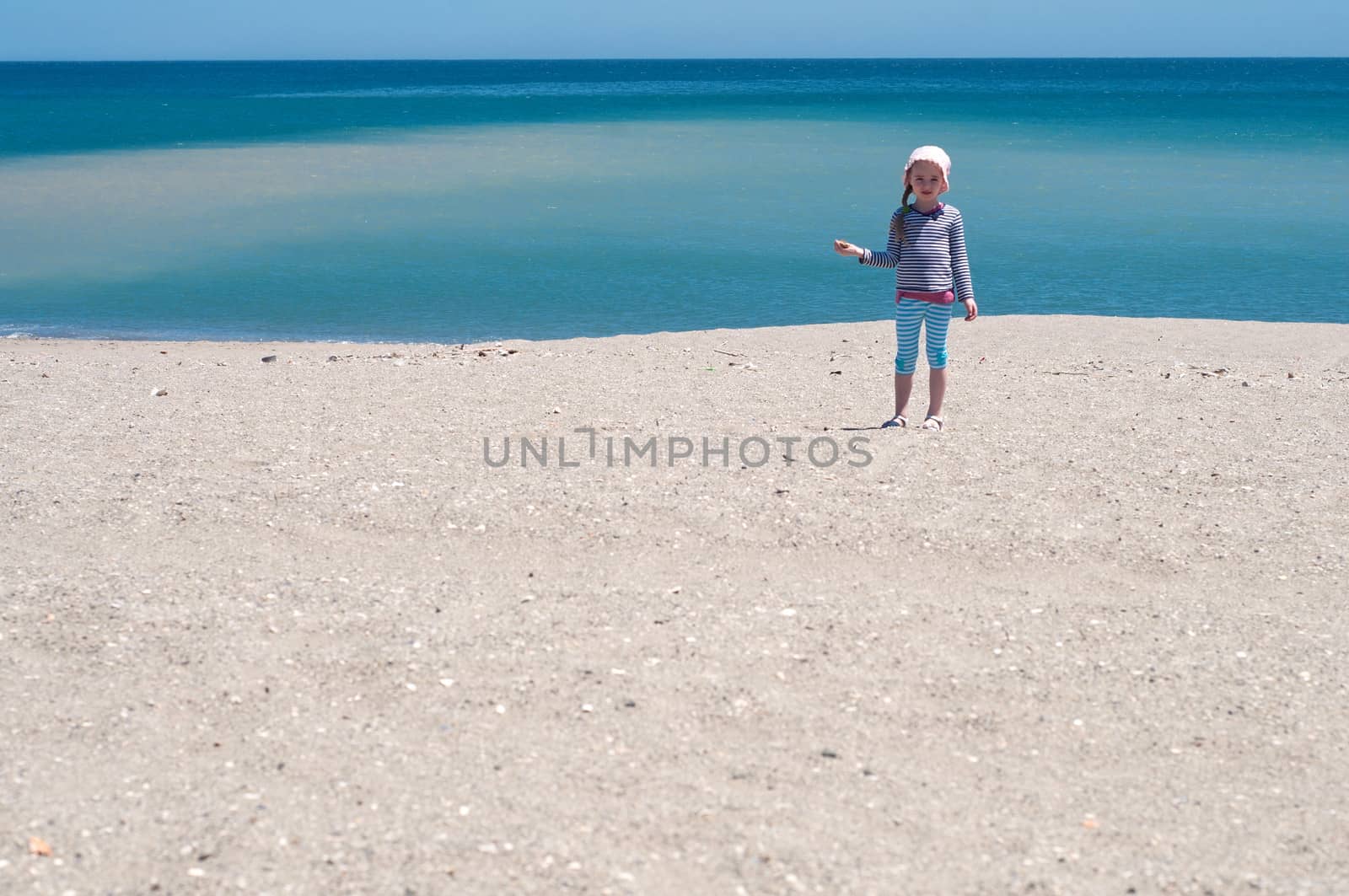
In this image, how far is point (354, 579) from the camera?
4840 mm

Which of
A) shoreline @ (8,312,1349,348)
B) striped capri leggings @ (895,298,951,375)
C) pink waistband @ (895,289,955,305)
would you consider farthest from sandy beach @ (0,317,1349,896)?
shoreline @ (8,312,1349,348)

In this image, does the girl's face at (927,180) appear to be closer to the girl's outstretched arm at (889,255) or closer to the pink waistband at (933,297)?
the girl's outstretched arm at (889,255)

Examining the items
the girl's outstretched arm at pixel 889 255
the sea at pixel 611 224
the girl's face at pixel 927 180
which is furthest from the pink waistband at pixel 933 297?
the sea at pixel 611 224

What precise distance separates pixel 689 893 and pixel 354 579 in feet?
7.75

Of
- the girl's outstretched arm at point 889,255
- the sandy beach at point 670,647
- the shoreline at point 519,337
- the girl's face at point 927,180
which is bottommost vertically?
the sandy beach at point 670,647

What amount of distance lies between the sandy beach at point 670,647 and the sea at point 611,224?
268 inches

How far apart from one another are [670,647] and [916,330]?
3400 millimetres

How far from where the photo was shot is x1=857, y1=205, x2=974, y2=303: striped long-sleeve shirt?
263 inches

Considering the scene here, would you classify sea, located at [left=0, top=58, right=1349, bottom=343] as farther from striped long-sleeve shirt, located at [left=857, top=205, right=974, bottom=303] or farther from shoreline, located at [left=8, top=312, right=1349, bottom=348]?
striped long-sleeve shirt, located at [left=857, top=205, right=974, bottom=303]

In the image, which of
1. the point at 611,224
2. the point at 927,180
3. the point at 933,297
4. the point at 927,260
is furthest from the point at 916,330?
the point at 611,224

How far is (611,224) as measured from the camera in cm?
2064

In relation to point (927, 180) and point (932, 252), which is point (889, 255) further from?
point (927, 180)

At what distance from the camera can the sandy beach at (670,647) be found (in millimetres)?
3195

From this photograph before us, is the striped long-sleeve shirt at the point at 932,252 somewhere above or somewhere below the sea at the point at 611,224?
below
